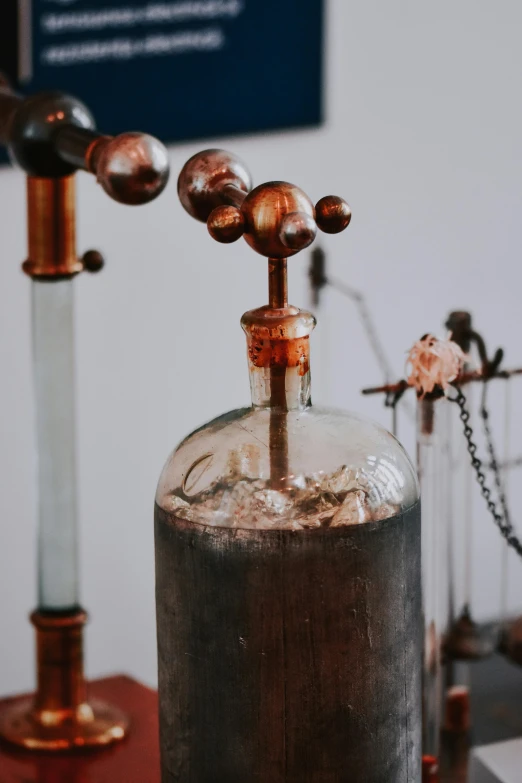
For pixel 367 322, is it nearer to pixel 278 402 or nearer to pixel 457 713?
pixel 457 713

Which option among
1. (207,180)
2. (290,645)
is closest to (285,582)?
(290,645)

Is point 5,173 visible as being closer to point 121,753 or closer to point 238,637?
point 121,753

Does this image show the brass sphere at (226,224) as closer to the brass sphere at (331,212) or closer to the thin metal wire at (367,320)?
the brass sphere at (331,212)

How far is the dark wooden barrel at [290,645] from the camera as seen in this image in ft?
1.88

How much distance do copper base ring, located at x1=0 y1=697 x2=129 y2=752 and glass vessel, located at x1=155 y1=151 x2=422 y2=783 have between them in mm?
360

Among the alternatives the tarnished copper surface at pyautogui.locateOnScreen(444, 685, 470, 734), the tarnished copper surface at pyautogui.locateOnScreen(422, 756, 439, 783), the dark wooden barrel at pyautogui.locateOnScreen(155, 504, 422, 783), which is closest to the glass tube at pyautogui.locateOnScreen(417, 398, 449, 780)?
the tarnished copper surface at pyautogui.locateOnScreen(422, 756, 439, 783)

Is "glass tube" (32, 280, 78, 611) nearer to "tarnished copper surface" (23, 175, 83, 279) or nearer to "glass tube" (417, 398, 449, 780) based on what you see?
"tarnished copper surface" (23, 175, 83, 279)

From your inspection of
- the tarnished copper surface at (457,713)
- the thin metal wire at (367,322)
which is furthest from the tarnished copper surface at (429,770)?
the thin metal wire at (367,322)

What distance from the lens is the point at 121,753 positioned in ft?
3.10

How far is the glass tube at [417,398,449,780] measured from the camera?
0.83 metres

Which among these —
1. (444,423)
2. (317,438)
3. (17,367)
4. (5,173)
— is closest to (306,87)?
(5,173)

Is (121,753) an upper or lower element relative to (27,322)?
lower

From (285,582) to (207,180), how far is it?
0.26m

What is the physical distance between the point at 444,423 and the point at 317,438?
27 centimetres
